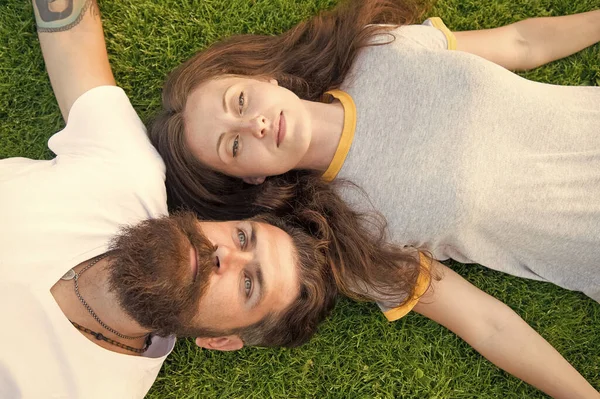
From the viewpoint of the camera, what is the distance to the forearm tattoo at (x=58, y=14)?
9.73 feet

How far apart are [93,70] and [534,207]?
8.86 feet

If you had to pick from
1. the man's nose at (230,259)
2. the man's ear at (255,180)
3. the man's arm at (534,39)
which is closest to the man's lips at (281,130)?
the man's ear at (255,180)

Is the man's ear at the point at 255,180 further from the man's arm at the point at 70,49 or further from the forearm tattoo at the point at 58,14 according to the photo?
the forearm tattoo at the point at 58,14

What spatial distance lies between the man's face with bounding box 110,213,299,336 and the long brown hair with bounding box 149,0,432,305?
0.49 metres

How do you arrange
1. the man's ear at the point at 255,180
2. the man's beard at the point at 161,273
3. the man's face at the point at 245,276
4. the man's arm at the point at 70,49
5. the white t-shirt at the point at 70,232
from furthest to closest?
1. the man's ear at the point at 255,180
2. the man's arm at the point at 70,49
3. the white t-shirt at the point at 70,232
4. the man's face at the point at 245,276
5. the man's beard at the point at 161,273

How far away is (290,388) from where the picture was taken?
336cm

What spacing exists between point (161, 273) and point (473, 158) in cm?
178

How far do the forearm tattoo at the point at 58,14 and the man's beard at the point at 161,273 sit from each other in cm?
149

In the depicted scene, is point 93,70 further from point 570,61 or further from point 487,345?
point 570,61

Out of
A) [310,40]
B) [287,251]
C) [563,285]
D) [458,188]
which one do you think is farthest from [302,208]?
[563,285]

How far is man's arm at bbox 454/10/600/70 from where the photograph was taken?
128 inches

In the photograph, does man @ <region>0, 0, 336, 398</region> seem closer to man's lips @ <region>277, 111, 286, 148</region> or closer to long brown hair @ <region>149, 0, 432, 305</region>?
long brown hair @ <region>149, 0, 432, 305</region>

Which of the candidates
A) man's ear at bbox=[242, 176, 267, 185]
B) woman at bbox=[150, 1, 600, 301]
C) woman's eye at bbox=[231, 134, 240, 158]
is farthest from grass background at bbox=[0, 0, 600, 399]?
woman's eye at bbox=[231, 134, 240, 158]

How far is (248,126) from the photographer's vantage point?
2609 mm
